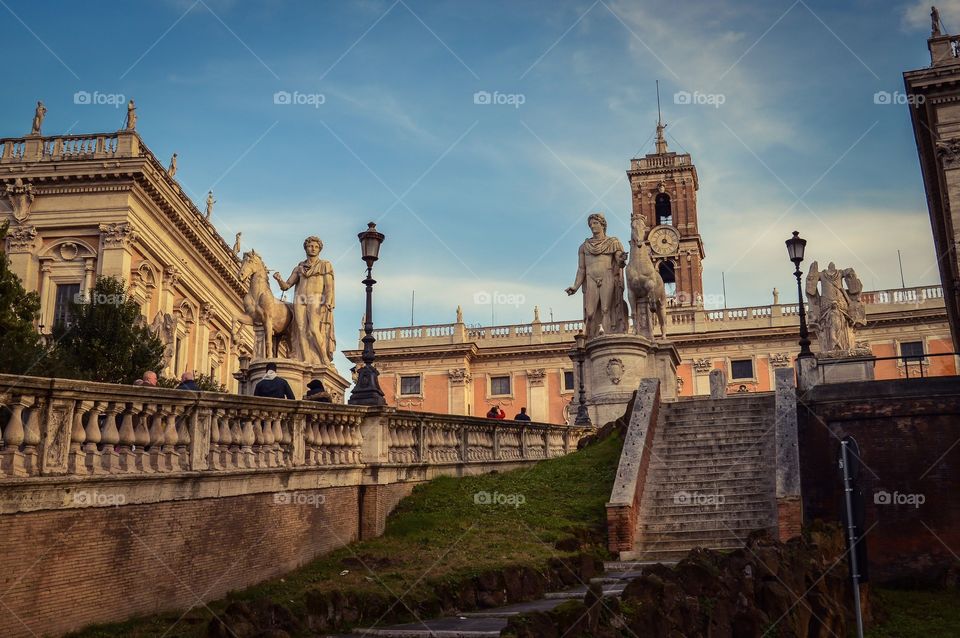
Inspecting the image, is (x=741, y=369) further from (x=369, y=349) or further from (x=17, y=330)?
(x=369, y=349)

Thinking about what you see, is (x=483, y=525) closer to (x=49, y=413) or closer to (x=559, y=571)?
(x=559, y=571)

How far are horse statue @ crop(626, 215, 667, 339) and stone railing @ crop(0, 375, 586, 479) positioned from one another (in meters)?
12.6

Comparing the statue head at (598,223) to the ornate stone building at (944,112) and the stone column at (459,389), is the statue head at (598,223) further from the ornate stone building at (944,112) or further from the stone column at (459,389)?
the stone column at (459,389)

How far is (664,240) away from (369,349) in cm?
6672

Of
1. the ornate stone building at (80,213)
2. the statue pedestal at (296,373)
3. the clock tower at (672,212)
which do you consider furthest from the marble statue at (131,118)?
the clock tower at (672,212)

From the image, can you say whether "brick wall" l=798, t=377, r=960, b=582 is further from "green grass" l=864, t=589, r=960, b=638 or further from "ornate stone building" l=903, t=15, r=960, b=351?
"ornate stone building" l=903, t=15, r=960, b=351

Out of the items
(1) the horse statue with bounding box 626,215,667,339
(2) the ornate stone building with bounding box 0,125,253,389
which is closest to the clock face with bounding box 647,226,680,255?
(2) the ornate stone building with bounding box 0,125,253,389

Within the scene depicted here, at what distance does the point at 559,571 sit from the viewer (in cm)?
1241

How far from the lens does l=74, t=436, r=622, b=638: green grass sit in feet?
34.6

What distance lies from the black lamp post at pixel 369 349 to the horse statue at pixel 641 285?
40.4 feet

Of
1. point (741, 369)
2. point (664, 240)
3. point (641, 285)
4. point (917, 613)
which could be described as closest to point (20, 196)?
point (641, 285)

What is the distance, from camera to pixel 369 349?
1642 centimetres

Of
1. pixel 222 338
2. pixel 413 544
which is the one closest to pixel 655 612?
pixel 413 544

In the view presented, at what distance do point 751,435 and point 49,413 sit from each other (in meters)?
13.8
